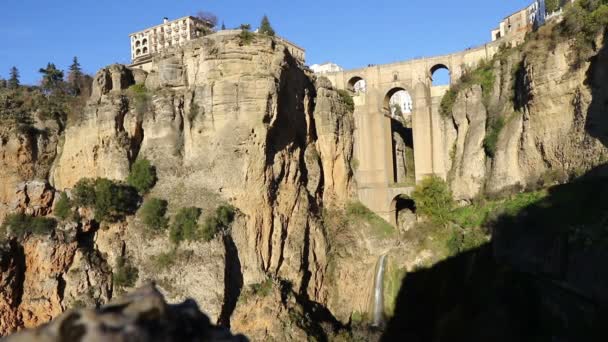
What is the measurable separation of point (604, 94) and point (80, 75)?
2595 centimetres

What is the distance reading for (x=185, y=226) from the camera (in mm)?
22500

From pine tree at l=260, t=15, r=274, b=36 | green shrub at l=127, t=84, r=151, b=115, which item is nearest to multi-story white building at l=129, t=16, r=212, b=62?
pine tree at l=260, t=15, r=274, b=36

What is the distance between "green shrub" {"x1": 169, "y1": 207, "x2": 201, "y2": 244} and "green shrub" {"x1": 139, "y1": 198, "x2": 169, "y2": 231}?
0.56 m

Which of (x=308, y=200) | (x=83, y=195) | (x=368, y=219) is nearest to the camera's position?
(x=83, y=195)

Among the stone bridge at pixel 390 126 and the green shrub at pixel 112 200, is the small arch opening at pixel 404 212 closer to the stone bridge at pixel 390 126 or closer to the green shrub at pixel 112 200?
the stone bridge at pixel 390 126

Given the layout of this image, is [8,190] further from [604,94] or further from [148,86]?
[604,94]

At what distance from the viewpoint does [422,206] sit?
28.6 m

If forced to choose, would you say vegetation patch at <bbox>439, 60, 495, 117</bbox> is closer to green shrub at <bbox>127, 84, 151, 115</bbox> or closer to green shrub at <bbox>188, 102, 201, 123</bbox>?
green shrub at <bbox>188, 102, 201, 123</bbox>

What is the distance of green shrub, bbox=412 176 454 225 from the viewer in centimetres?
2794

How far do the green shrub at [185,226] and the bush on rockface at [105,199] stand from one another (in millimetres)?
2244

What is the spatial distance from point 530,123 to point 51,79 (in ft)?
81.7

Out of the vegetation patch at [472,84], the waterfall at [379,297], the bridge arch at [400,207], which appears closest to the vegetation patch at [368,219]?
the bridge arch at [400,207]

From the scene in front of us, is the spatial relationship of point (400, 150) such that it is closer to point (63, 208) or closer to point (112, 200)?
point (112, 200)

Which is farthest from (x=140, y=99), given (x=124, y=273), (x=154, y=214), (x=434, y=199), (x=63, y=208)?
(x=434, y=199)
